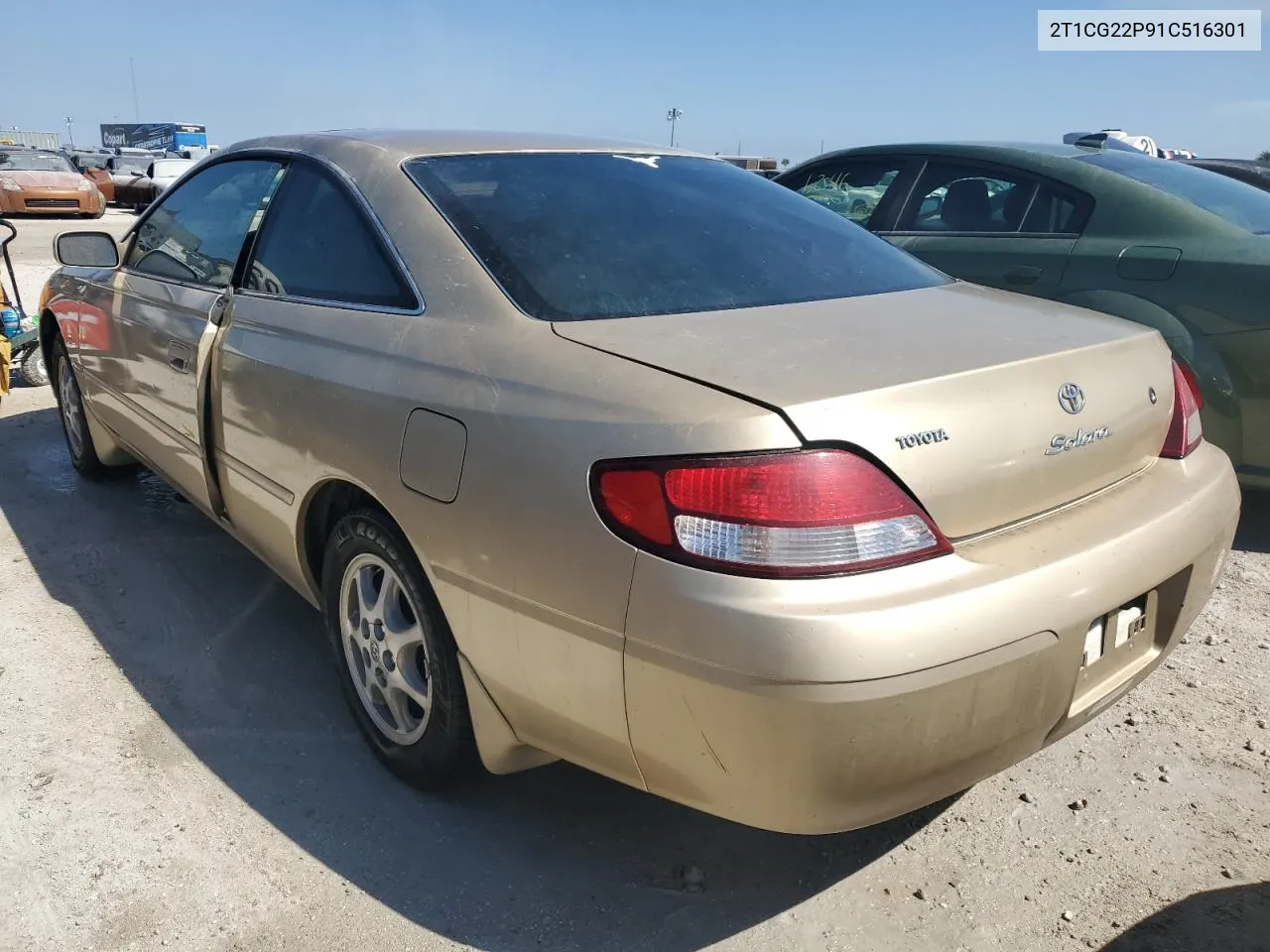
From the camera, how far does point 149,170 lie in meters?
25.6

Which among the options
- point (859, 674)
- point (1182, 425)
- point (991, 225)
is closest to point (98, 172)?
point (991, 225)

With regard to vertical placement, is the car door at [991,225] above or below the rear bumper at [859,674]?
below

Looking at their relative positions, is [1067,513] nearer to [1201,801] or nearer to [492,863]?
[1201,801]

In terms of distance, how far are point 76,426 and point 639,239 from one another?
3461 mm

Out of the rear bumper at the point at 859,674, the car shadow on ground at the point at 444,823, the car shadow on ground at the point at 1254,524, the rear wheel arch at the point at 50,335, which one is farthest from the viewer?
the rear wheel arch at the point at 50,335

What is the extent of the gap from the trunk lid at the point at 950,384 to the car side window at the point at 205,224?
1583 mm

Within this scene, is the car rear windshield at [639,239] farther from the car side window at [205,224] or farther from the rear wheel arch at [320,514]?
the car side window at [205,224]

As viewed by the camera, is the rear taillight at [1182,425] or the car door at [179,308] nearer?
the rear taillight at [1182,425]

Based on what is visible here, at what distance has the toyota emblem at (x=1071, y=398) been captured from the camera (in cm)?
195

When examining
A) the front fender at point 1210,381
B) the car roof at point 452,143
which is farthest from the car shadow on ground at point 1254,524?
the car roof at point 452,143

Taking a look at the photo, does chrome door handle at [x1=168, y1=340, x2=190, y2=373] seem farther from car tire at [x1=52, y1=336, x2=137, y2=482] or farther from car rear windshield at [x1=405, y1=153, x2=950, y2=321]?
car tire at [x1=52, y1=336, x2=137, y2=482]

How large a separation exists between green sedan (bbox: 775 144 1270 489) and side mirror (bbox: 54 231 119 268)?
3452 millimetres

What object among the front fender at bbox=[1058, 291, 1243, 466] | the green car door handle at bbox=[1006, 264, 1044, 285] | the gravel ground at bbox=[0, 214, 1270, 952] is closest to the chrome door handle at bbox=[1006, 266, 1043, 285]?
the green car door handle at bbox=[1006, 264, 1044, 285]

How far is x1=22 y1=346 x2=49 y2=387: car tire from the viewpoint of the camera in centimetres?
655
